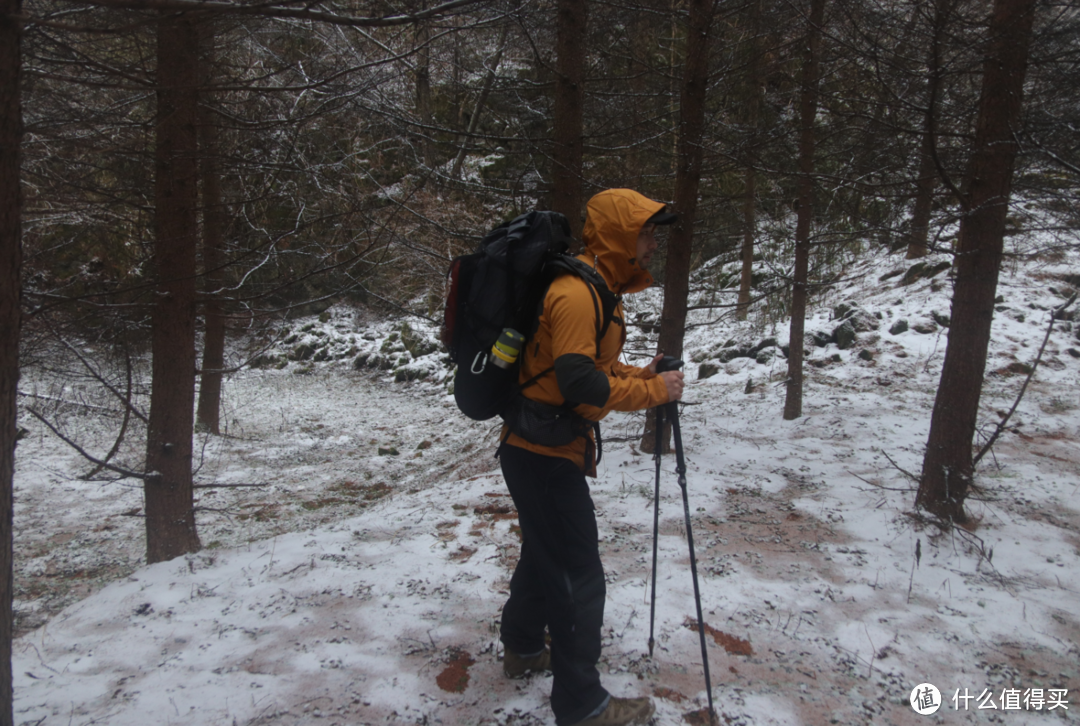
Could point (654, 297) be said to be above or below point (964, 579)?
above

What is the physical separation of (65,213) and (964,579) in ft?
24.1

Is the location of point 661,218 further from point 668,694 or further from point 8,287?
point 8,287

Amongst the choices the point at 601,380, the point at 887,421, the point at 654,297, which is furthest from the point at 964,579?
the point at 654,297

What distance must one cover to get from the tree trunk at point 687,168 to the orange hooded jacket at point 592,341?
3.63m

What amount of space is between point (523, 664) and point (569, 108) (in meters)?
4.76

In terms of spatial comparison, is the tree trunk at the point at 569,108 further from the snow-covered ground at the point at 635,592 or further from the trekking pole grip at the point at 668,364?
the snow-covered ground at the point at 635,592

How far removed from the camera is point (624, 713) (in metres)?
2.67

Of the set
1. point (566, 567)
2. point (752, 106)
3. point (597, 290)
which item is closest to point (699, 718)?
point (566, 567)

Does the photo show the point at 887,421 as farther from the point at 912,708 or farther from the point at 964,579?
the point at 912,708

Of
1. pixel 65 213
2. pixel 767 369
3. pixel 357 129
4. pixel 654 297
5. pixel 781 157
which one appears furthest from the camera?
pixel 654 297

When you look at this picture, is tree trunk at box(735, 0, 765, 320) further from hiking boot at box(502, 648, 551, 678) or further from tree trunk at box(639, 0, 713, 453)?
hiking boot at box(502, 648, 551, 678)

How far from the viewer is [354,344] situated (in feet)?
60.3

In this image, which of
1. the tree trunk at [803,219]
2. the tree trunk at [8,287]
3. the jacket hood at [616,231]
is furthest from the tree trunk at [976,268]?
the tree trunk at [8,287]

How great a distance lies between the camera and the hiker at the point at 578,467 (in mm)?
2502
